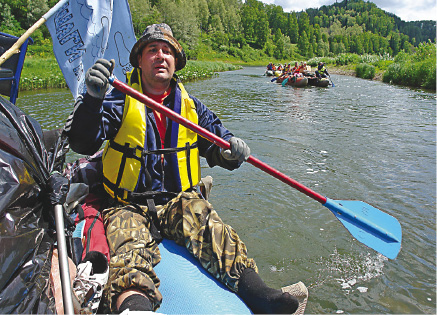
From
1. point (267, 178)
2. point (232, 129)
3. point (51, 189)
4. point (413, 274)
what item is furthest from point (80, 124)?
point (232, 129)

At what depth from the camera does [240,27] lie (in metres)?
89.7

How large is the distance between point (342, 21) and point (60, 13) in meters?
177

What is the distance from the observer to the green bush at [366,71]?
985 inches

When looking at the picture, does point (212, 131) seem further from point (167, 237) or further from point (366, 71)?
point (366, 71)

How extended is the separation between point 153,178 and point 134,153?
236 mm

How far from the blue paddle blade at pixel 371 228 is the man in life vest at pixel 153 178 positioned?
1136 mm

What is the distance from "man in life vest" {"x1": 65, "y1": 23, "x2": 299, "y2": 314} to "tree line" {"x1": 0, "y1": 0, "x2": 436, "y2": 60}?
35218 mm

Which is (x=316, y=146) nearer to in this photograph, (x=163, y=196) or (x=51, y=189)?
(x=163, y=196)

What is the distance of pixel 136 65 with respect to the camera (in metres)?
2.88

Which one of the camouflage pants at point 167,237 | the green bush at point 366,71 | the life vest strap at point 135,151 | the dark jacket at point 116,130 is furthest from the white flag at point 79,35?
the green bush at point 366,71

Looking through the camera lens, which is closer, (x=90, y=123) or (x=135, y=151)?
(x=90, y=123)

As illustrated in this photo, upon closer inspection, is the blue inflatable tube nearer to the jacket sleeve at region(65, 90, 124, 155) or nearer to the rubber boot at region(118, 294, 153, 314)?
the rubber boot at region(118, 294, 153, 314)

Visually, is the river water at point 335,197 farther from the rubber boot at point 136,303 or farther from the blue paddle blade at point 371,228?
the rubber boot at point 136,303

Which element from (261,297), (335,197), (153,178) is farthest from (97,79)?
(335,197)
